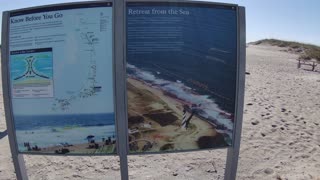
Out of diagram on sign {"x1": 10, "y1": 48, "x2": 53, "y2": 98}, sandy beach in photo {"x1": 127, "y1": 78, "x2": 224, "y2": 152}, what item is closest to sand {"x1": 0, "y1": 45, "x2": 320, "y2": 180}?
sandy beach in photo {"x1": 127, "y1": 78, "x2": 224, "y2": 152}

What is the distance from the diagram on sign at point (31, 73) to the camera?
3.37 meters

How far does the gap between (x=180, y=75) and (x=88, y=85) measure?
80 centimetres

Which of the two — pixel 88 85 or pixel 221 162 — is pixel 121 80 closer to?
pixel 88 85

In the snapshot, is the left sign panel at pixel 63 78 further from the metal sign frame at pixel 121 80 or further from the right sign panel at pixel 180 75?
the right sign panel at pixel 180 75

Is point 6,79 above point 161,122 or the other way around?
above

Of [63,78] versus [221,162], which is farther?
[221,162]

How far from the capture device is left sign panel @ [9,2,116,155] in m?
3.28

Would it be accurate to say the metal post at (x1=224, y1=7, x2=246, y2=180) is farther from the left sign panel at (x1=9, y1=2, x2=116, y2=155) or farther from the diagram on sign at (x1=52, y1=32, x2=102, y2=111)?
the diagram on sign at (x1=52, y1=32, x2=102, y2=111)

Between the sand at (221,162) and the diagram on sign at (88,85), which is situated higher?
the diagram on sign at (88,85)

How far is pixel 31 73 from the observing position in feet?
11.3

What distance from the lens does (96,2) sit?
3240 mm

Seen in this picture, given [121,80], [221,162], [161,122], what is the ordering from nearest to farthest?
[121,80] → [161,122] → [221,162]

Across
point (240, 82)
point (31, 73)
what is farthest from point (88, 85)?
point (240, 82)

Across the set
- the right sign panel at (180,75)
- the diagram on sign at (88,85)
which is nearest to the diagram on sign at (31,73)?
the diagram on sign at (88,85)
